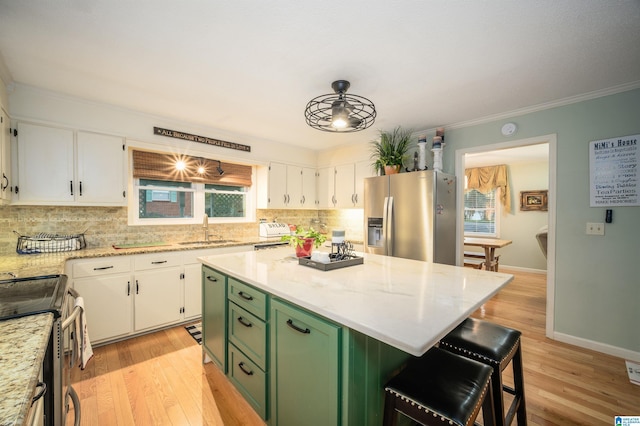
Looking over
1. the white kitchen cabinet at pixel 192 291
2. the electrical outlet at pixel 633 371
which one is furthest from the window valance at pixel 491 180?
the white kitchen cabinet at pixel 192 291

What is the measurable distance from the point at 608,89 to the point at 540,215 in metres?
4.21

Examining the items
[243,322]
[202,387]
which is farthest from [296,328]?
[202,387]

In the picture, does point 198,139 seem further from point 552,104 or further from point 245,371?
point 552,104

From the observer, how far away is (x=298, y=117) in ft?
10.5

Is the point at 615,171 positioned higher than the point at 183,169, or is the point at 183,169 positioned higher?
the point at 183,169

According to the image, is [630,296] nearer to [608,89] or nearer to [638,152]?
[638,152]

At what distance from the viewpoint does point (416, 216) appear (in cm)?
318

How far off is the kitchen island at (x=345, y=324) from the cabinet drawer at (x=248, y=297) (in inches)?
0.4

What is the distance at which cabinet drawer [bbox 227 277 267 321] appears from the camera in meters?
1.58

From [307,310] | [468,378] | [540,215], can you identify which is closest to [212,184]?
[307,310]

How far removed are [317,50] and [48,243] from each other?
9.65 feet

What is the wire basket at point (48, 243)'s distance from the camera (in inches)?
97.7

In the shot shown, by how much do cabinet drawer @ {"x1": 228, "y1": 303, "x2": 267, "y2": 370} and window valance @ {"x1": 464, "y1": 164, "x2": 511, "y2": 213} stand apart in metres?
6.13

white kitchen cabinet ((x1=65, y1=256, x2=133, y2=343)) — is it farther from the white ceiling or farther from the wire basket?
the white ceiling
